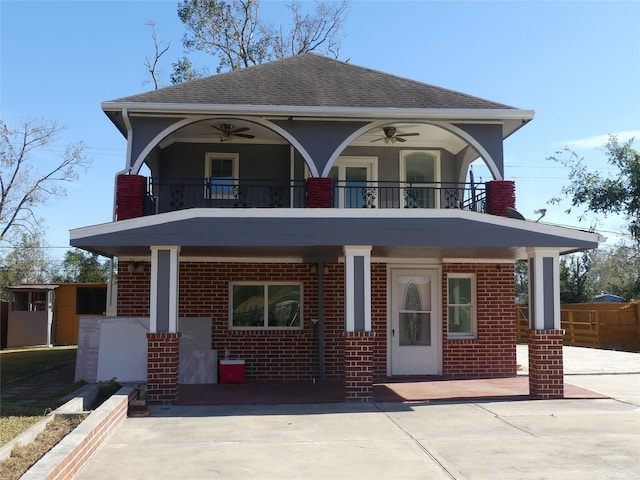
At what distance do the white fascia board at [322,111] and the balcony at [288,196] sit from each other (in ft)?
5.19

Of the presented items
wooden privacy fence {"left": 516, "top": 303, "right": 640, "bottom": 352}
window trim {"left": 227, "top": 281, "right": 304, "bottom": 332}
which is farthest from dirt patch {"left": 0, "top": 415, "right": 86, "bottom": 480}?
wooden privacy fence {"left": 516, "top": 303, "right": 640, "bottom": 352}

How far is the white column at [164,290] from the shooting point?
11.0m

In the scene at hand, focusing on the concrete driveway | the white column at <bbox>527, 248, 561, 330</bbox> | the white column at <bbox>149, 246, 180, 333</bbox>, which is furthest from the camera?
the white column at <bbox>527, 248, 561, 330</bbox>

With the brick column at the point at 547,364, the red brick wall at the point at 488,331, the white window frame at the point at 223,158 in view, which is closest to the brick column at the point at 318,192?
the white window frame at the point at 223,158

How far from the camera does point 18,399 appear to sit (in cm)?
1149

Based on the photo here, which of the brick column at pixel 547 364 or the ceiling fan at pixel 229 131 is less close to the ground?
the ceiling fan at pixel 229 131

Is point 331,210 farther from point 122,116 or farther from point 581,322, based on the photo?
point 581,322

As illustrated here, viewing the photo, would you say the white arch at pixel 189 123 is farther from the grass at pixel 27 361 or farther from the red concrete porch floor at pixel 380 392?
the grass at pixel 27 361

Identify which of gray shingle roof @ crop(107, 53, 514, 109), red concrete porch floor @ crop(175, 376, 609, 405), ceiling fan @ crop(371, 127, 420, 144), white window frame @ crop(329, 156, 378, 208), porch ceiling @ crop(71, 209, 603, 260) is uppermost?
gray shingle roof @ crop(107, 53, 514, 109)

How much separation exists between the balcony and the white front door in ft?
5.62

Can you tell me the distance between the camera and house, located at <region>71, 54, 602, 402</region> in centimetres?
1293

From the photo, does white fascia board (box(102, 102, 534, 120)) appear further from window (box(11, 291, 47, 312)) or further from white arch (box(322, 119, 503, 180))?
window (box(11, 291, 47, 312))

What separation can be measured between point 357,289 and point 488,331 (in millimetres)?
4781

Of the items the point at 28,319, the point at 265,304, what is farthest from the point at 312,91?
the point at 28,319
